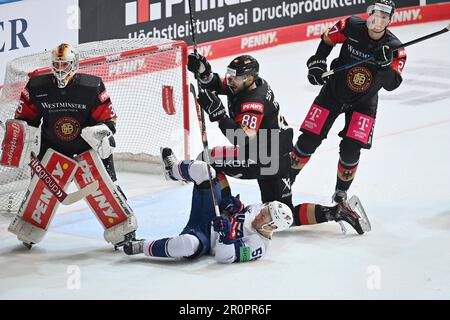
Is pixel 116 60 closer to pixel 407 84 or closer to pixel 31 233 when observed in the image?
pixel 31 233

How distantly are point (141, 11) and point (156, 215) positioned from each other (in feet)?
14.0

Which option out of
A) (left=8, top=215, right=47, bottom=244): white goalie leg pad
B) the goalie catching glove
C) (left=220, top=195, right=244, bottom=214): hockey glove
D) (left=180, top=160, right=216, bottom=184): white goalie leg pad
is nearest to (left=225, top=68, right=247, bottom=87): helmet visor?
(left=180, top=160, right=216, bottom=184): white goalie leg pad

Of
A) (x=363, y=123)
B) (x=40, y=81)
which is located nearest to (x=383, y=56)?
(x=363, y=123)

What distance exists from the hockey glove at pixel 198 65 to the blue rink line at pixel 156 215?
109 cm

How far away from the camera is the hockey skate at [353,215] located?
6.73m

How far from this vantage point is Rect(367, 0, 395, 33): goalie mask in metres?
6.74

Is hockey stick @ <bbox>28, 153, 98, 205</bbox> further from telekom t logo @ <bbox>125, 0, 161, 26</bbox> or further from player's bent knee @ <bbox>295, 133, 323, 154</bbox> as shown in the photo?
telekom t logo @ <bbox>125, 0, 161, 26</bbox>

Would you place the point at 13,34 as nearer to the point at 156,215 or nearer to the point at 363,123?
the point at 156,215

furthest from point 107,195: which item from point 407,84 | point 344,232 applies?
point 407,84

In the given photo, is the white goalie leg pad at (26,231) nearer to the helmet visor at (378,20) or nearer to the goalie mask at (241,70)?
the goalie mask at (241,70)

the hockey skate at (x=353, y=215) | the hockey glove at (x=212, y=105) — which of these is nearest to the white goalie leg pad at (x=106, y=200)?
the hockey glove at (x=212, y=105)

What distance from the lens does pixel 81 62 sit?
7.68m

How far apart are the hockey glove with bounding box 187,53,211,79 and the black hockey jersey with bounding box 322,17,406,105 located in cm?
97
